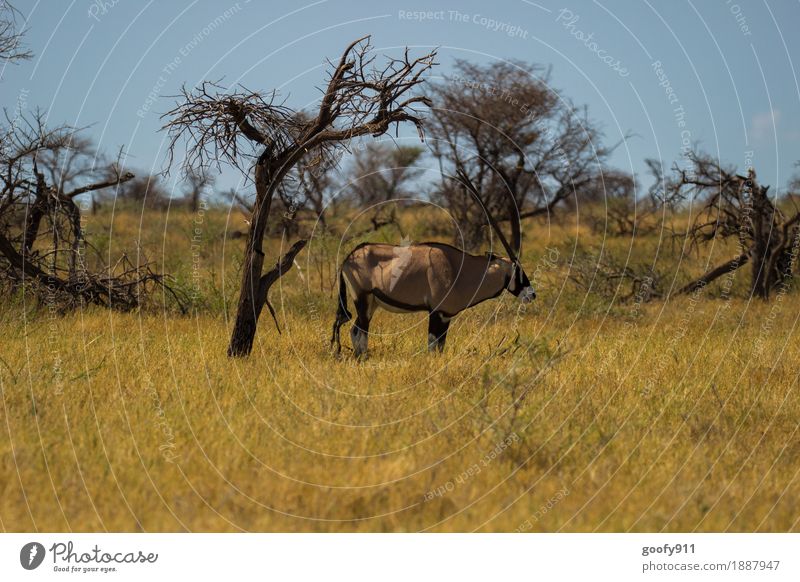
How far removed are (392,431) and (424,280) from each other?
2.72 meters

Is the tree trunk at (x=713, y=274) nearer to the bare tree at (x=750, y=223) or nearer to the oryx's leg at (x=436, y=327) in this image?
the bare tree at (x=750, y=223)

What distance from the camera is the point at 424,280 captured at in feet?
29.5

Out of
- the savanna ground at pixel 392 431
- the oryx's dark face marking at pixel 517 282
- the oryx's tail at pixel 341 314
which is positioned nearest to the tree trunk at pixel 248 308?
the savanna ground at pixel 392 431

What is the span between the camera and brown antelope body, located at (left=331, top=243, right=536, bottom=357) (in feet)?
29.5

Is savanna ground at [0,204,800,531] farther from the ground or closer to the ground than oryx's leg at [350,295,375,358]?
closer to the ground

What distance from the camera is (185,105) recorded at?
895 centimetres

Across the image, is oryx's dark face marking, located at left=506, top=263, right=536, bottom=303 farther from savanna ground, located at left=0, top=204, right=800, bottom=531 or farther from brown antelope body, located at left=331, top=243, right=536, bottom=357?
savanna ground, located at left=0, top=204, right=800, bottom=531

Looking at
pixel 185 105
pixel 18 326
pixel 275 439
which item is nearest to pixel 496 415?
pixel 275 439

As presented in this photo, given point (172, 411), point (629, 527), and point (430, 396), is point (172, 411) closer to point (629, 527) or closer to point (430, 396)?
point (430, 396)

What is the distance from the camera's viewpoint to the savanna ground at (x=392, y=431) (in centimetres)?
521

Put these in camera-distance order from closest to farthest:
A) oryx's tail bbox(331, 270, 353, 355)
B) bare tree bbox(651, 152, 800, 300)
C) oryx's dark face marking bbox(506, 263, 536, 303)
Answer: oryx's dark face marking bbox(506, 263, 536, 303), oryx's tail bbox(331, 270, 353, 355), bare tree bbox(651, 152, 800, 300)

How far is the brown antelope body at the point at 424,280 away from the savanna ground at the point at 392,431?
51 centimetres
